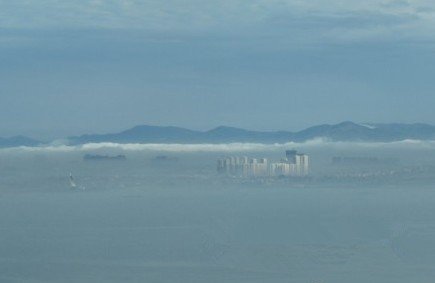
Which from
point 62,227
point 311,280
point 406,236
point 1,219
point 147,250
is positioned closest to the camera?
point 311,280

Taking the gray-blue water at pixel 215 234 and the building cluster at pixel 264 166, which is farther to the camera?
the building cluster at pixel 264 166

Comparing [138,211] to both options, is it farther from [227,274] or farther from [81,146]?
[227,274]

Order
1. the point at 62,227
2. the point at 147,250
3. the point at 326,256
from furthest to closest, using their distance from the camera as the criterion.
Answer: the point at 62,227 → the point at 147,250 → the point at 326,256

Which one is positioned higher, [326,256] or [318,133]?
[318,133]

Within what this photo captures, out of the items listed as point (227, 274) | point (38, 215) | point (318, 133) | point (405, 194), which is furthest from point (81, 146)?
point (227, 274)

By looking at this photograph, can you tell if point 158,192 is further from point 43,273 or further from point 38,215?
point 43,273

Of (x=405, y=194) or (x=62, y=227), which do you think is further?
(x=405, y=194)

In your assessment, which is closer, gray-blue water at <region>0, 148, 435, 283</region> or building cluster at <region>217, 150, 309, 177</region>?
gray-blue water at <region>0, 148, 435, 283</region>
